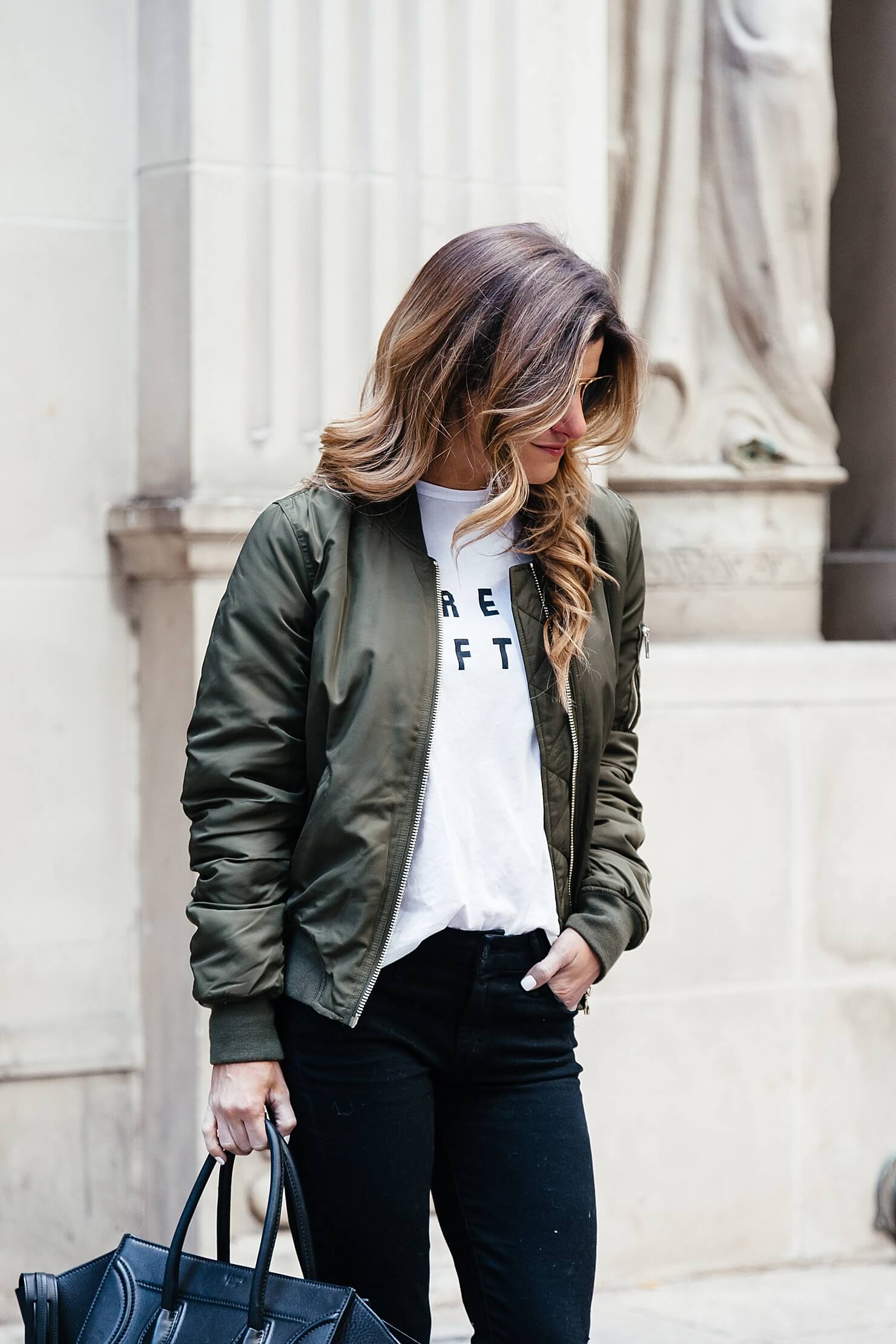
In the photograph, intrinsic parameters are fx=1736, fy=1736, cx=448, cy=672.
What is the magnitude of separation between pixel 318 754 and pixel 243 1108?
1.43 feet

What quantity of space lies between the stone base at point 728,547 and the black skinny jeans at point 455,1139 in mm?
2118

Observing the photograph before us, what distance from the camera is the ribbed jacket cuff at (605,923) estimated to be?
223 cm

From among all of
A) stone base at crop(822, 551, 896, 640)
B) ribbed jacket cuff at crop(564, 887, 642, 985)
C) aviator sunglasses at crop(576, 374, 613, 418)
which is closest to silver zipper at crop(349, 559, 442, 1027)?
ribbed jacket cuff at crop(564, 887, 642, 985)

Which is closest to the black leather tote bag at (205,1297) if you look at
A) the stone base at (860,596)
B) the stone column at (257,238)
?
the stone column at (257,238)

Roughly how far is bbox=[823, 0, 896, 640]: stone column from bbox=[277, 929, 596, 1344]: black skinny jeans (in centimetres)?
260

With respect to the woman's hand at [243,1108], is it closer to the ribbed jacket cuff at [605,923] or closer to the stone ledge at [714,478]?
the ribbed jacket cuff at [605,923]

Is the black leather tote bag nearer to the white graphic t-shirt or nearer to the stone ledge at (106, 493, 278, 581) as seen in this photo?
the white graphic t-shirt

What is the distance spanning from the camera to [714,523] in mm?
4242

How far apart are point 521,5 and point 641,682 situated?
4.79 feet

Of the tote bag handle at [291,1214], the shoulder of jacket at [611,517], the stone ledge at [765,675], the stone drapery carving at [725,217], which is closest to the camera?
the tote bag handle at [291,1214]

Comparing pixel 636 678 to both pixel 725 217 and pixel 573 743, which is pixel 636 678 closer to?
pixel 573 743

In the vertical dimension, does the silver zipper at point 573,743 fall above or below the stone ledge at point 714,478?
below

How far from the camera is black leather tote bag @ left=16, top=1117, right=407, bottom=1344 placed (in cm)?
190

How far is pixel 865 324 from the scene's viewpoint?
4.62 meters
